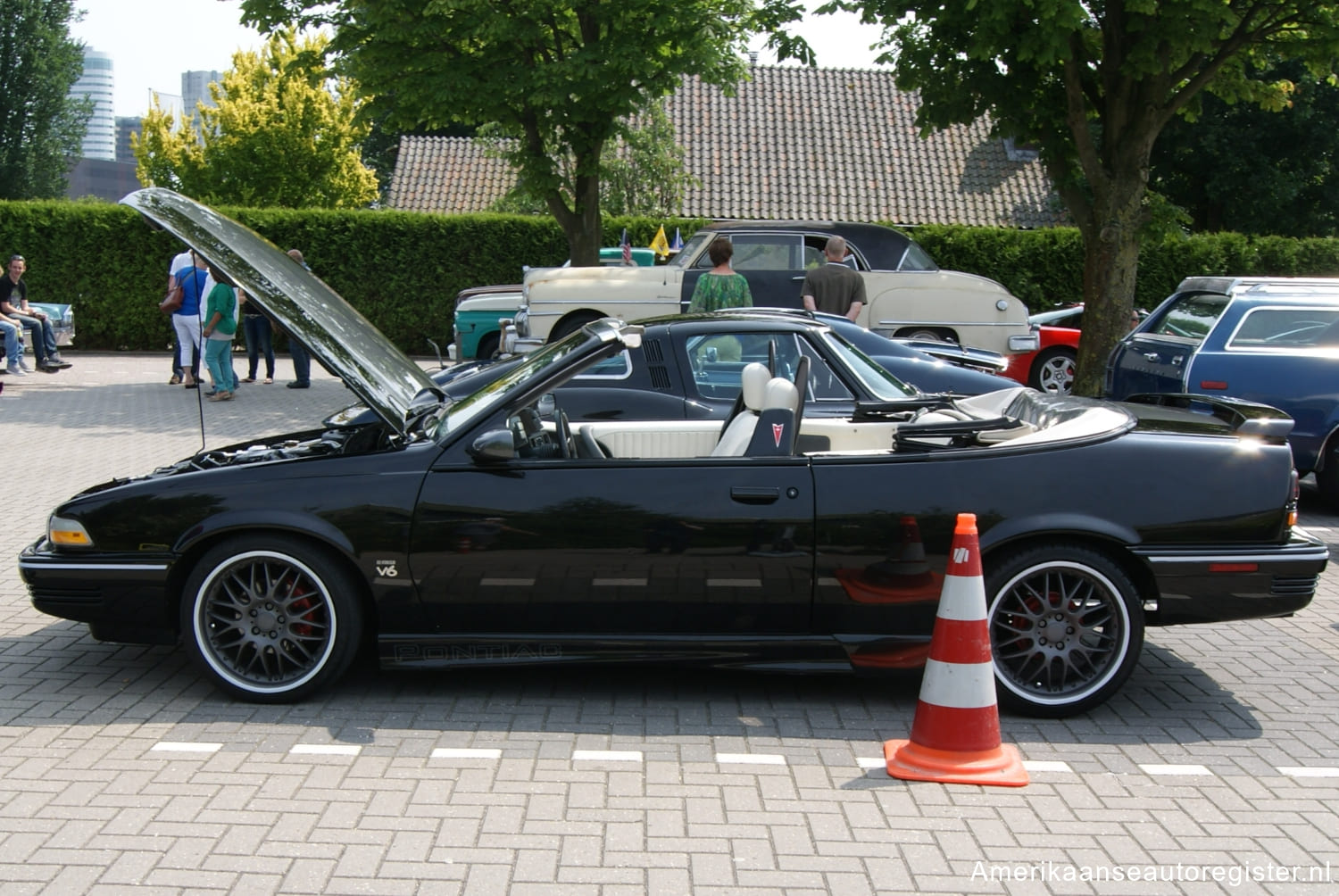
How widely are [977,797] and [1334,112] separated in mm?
32213

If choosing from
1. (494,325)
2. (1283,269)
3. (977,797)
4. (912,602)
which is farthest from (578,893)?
(1283,269)

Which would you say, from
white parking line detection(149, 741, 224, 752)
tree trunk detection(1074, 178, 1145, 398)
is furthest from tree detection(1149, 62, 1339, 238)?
white parking line detection(149, 741, 224, 752)

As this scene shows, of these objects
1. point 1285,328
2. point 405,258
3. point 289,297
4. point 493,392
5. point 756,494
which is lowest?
point 756,494

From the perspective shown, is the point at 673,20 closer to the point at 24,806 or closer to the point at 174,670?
the point at 174,670

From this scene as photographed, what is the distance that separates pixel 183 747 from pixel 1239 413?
4.63 metres

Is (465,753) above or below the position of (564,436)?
below

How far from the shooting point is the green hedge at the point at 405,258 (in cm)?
2239

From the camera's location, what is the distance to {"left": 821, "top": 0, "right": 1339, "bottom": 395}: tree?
1235 cm

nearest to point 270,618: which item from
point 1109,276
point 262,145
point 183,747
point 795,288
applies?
point 183,747

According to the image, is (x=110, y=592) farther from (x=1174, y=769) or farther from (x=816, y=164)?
(x=816, y=164)

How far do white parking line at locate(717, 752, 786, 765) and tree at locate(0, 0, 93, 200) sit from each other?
139 ft

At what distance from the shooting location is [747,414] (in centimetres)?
530

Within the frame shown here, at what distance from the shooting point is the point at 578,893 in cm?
349

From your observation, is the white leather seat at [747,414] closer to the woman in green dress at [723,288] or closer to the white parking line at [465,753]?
the white parking line at [465,753]
